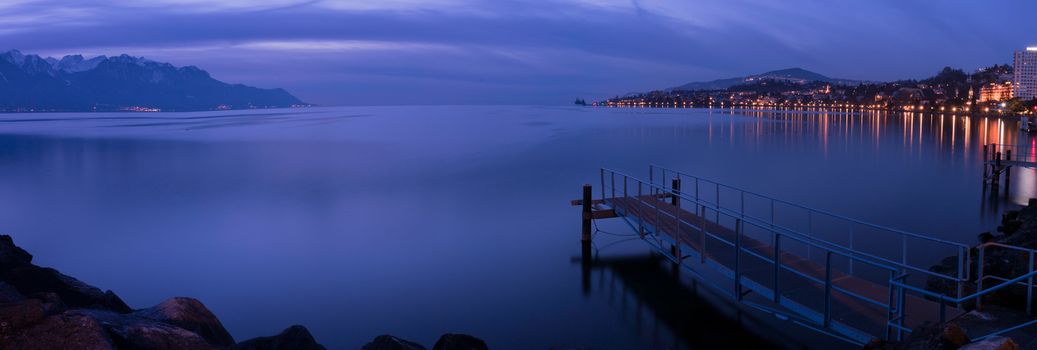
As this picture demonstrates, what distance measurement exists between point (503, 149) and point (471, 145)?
471cm

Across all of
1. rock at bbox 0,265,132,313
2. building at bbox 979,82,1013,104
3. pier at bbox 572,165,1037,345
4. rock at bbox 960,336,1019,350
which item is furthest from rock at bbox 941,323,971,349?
building at bbox 979,82,1013,104

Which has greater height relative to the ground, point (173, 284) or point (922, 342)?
point (922, 342)

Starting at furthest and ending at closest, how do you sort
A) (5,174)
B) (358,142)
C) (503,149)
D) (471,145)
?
1. (358,142)
2. (471,145)
3. (503,149)
4. (5,174)

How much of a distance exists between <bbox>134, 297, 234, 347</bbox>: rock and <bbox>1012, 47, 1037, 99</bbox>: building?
718 feet

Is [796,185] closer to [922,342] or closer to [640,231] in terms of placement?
[640,231]

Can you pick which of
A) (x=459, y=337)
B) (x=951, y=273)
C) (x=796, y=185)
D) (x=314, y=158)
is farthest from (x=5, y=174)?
(x=951, y=273)

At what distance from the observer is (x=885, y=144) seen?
1703 inches

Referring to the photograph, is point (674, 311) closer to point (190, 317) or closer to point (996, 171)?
point (190, 317)

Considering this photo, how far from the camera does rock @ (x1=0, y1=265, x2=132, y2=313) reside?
748cm

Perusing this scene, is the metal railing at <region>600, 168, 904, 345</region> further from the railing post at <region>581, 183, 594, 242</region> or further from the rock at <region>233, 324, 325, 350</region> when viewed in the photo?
the rock at <region>233, 324, 325, 350</region>

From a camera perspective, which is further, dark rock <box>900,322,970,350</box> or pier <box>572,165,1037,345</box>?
pier <box>572,165,1037,345</box>

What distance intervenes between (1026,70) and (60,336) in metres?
245

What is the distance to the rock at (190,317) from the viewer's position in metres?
6.99

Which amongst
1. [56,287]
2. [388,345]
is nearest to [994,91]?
[388,345]
